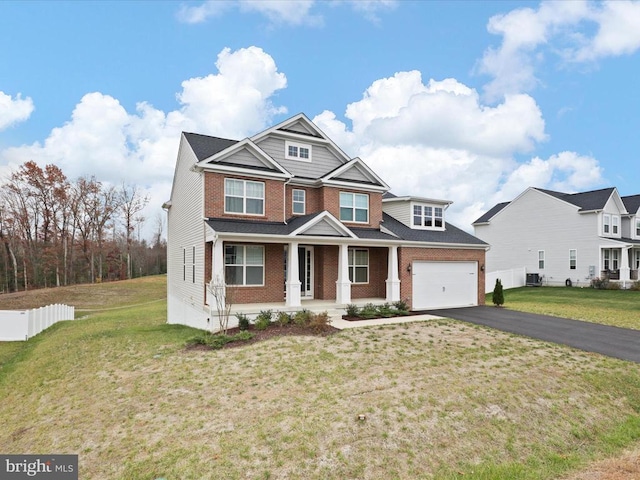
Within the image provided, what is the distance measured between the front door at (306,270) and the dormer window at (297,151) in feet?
14.8

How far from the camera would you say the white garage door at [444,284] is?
723 inches

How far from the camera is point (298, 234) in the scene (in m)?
14.9

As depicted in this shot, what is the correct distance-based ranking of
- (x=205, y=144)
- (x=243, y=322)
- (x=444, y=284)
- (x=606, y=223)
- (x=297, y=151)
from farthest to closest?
(x=606, y=223) < (x=444, y=284) < (x=297, y=151) < (x=205, y=144) < (x=243, y=322)

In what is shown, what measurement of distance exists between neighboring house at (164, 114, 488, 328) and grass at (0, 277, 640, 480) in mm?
4376

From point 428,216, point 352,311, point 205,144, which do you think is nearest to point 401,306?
point 352,311

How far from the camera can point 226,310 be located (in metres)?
13.3

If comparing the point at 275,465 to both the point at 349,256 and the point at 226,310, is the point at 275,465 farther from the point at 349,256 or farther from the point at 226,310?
the point at 349,256

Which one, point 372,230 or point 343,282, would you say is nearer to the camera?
point 343,282

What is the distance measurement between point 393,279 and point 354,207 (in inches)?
162

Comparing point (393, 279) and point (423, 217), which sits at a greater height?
point (423, 217)

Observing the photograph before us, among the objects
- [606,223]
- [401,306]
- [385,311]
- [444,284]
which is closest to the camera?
[385,311]

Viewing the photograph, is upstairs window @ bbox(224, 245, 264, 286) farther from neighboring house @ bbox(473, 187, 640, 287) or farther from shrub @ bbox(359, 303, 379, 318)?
neighboring house @ bbox(473, 187, 640, 287)

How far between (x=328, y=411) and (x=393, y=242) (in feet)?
37.2

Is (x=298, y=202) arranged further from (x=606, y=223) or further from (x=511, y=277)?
(x=606, y=223)
